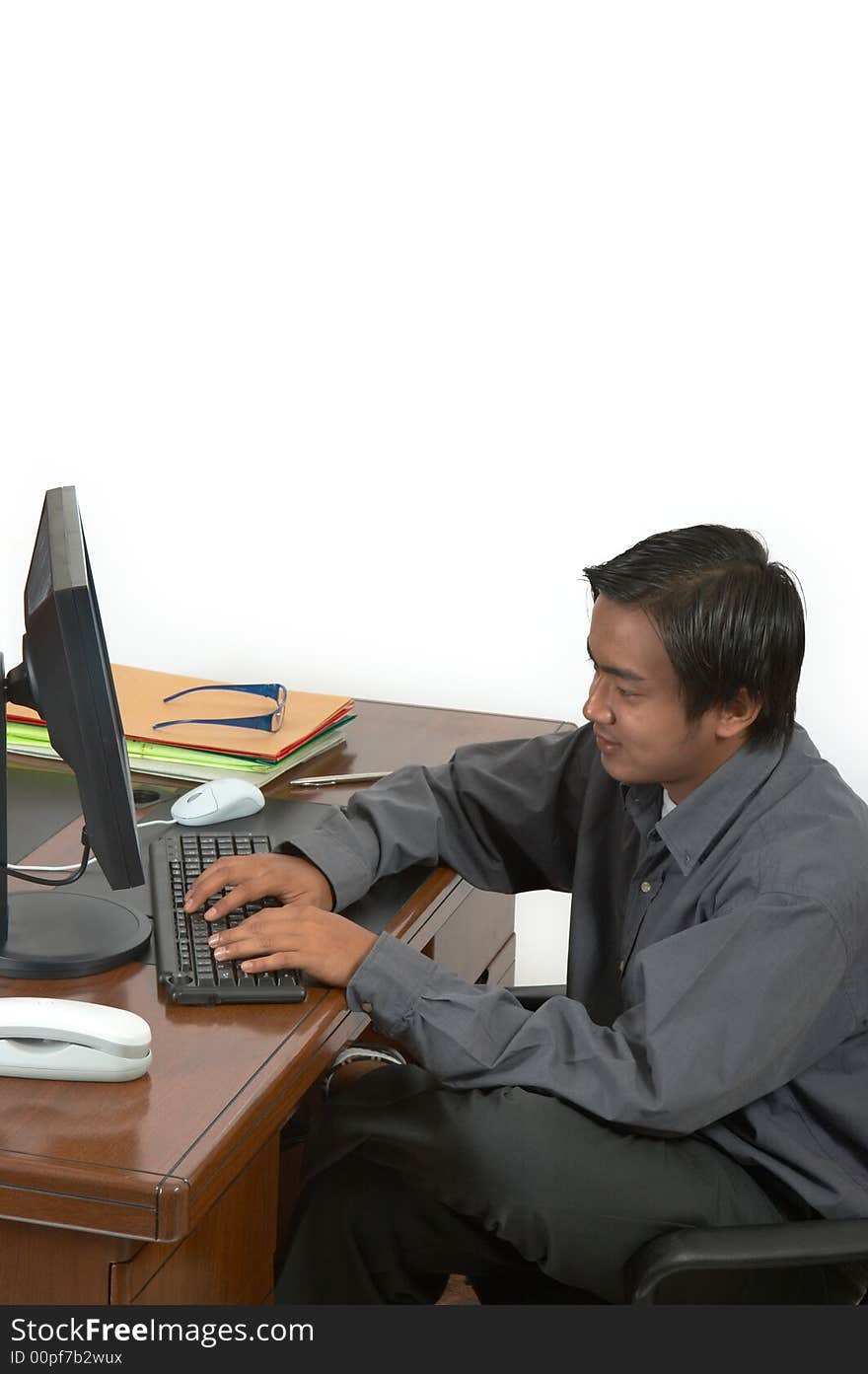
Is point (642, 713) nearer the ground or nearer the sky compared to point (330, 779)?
nearer the sky

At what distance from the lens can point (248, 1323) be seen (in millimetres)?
1330

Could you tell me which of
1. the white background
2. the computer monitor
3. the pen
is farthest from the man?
the white background

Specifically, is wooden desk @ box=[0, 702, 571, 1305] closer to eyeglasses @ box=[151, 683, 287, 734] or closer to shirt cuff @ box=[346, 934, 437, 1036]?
shirt cuff @ box=[346, 934, 437, 1036]

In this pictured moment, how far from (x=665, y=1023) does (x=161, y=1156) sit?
445mm

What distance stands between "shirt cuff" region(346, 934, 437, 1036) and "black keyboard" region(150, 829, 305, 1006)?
2.1 inches

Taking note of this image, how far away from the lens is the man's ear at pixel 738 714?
61.0 inches

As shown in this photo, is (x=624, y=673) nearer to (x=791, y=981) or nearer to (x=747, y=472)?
(x=791, y=981)

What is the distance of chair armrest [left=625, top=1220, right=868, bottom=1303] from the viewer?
1.26 m

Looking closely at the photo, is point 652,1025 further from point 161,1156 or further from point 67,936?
point 67,936

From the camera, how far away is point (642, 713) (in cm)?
155

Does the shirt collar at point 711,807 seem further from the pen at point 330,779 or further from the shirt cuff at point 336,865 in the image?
the pen at point 330,779

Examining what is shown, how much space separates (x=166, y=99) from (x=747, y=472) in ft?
3.71

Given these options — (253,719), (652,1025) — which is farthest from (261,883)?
(253,719)

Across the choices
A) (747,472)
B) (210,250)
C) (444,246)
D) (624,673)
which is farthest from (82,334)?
(624,673)
